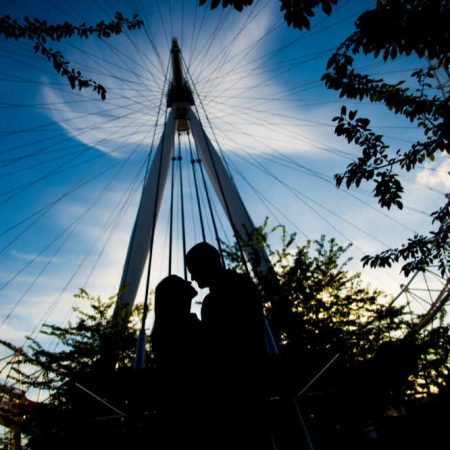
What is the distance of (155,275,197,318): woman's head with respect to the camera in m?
1.36

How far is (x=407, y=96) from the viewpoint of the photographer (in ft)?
12.3

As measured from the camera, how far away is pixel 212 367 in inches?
45.1

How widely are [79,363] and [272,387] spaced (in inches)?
369

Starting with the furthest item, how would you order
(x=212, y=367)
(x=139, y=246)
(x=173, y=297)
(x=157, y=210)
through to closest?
(x=157, y=210), (x=139, y=246), (x=173, y=297), (x=212, y=367)

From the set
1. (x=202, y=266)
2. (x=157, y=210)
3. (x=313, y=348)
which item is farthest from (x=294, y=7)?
(x=157, y=210)

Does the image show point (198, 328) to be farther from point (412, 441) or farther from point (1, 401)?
point (1, 401)

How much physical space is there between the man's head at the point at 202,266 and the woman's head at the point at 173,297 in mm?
213

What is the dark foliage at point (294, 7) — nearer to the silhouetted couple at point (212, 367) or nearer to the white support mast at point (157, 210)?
the silhouetted couple at point (212, 367)

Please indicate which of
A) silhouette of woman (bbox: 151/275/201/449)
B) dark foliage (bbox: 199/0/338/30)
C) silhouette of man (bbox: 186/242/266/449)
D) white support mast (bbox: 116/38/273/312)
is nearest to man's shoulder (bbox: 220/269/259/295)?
silhouette of man (bbox: 186/242/266/449)

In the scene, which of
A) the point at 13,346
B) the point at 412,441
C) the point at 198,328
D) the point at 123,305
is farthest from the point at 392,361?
the point at 13,346

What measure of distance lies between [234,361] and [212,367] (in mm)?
97

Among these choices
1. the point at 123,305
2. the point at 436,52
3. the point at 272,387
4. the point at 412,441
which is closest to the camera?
the point at 272,387

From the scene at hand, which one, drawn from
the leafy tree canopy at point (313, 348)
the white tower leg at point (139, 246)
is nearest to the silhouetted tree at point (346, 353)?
the leafy tree canopy at point (313, 348)

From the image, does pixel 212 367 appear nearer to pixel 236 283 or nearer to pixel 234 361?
pixel 234 361
